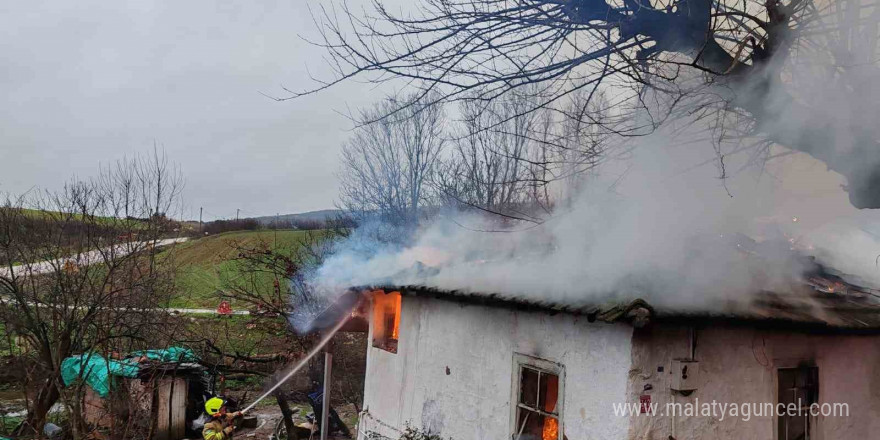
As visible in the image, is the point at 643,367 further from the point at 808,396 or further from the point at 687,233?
the point at 808,396

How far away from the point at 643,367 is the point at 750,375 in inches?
70.1

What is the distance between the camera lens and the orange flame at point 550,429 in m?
6.91

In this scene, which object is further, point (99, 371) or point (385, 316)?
point (99, 371)

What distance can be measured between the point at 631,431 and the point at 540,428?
5.87 ft

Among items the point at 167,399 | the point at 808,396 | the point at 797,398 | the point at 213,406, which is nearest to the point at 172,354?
the point at 167,399

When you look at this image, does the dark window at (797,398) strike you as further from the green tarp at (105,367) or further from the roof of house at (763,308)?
the green tarp at (105,367)

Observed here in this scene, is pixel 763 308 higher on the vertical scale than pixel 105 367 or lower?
higher

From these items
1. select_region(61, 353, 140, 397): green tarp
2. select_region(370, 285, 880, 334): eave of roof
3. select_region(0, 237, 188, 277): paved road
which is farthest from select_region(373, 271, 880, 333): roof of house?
select_region(61, 353, 140, 397): green tarp

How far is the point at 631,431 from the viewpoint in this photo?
5.58m

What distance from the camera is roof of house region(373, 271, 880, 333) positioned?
5.44 meters

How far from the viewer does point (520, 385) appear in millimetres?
7117

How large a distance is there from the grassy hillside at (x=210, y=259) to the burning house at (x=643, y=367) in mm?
19218

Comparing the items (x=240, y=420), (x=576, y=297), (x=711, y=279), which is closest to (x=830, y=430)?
(x=711, y=279)

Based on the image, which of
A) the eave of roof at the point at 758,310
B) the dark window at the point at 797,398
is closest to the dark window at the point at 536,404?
the eave of roof at the point at 758,310
